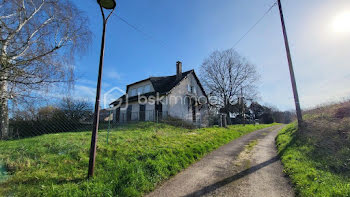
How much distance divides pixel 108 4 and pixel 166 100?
1290 cm

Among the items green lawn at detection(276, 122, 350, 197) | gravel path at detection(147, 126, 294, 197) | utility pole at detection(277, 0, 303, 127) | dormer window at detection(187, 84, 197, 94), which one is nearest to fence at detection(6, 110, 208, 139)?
dormer window at detection(187, 84, 197, 94)

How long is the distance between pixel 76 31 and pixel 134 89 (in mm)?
16817

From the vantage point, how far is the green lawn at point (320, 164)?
3.31 m

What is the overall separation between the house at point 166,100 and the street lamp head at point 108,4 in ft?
39.7

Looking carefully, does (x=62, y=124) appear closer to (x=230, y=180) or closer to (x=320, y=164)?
(x=230, y=180)

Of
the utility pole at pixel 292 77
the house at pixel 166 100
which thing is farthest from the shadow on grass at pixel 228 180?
the house at pixel 166 100

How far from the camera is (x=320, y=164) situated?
467 cm

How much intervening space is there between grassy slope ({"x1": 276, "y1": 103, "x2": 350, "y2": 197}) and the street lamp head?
6.67 meters

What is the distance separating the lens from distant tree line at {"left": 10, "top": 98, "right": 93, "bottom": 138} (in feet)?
22.9

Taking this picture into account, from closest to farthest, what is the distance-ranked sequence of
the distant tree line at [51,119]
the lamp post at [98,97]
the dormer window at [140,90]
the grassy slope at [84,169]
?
the grassy slope at [84,169]
the lamp post at [98,97]
the distant tree line at [51,119]
the dormer window at [140,90]

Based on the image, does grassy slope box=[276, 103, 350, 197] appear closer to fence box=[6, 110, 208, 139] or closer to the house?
fence box=[6, 110, 208, 139]

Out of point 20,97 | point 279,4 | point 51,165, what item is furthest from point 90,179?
point 279,4

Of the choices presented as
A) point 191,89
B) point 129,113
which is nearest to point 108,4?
point 191,89

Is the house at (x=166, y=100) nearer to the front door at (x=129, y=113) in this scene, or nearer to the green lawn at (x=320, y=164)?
the front door at (x=129, y=113)
